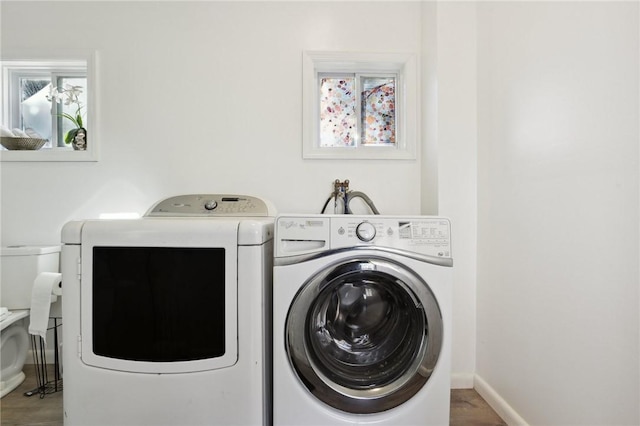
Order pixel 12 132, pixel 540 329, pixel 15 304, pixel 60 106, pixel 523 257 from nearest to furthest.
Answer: pixel 540 329
pixel 523 257
pixel 15 304
pixel 12 132
pixel 60 106

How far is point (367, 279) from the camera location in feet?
4.12

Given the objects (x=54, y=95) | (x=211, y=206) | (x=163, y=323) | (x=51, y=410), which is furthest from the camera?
(x=54, y=95)

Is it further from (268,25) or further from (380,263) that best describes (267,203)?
(268,25)

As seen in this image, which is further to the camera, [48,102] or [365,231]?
[48,102]

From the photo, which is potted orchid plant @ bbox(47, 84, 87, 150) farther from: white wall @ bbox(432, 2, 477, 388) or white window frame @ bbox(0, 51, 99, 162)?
white wall @ bbox(432, 2, 477, 388)

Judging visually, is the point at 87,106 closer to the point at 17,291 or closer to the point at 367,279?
the point at 17,291

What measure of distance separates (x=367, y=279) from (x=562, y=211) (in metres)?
0.75

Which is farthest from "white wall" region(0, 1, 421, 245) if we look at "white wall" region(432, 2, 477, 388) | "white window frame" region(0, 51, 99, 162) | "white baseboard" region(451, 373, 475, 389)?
"white baseboard" region(451, 373, 475, 389)

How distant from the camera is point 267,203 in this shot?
6.14 feet

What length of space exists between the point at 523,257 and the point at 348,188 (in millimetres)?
1012

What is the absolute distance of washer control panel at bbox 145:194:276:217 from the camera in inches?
70.7

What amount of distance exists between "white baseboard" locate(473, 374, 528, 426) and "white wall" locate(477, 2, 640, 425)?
3 centimetres

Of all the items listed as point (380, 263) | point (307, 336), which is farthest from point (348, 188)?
point (307, 336)

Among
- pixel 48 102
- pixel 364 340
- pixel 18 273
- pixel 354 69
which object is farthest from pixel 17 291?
pixel 354 69
